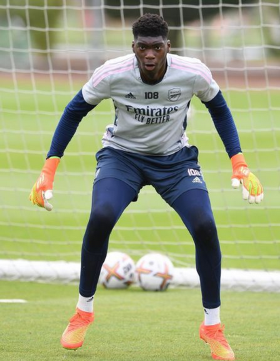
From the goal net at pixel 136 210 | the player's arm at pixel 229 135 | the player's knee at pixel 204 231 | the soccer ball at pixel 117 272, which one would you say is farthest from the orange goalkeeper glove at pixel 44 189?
the goal net at pixel 136 210

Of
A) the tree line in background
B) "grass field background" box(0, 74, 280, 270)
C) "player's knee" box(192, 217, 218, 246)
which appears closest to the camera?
"player's knee" box(192, 217, 218, 246)

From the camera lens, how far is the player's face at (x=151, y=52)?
4.70 meters

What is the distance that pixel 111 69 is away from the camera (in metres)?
4.93

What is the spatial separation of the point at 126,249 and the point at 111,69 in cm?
497

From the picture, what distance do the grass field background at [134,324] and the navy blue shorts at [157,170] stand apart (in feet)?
3.19

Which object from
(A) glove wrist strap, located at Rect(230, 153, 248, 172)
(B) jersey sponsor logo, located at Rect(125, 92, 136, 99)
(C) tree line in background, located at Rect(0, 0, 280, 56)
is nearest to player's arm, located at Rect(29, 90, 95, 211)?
(B) jersey sponsor logo, located at Rect(125, 92, 136, 99)

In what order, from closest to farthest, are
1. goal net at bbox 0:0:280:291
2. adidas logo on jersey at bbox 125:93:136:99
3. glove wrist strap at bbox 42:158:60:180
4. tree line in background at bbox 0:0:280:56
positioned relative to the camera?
adidas logo on jersey at bbox 125:93:136:99
glove wrist strap at bbox 42:158:60:180
goal net at bbox 0:0:280:291
tree line in background at bbox 0:0:280:56

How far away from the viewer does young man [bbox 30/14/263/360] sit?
475 centimetres

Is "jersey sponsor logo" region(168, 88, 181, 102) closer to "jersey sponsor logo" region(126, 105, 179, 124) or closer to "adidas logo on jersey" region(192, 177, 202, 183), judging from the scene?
"jersey sponsor logo" region(126, 105, 179, 124)

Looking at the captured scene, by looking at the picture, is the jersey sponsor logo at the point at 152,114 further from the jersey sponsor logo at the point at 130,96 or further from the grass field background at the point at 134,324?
the grass field background at the point at 134,324

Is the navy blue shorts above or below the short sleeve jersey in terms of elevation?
below

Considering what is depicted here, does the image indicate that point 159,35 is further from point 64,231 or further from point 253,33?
point 253,33

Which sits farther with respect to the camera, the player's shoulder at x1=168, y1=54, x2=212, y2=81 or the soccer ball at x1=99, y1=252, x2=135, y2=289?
the soccer ball at x1=99, y1=252, x2=135, y2=289

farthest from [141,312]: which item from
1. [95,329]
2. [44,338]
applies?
[44,338]
